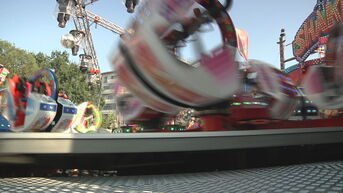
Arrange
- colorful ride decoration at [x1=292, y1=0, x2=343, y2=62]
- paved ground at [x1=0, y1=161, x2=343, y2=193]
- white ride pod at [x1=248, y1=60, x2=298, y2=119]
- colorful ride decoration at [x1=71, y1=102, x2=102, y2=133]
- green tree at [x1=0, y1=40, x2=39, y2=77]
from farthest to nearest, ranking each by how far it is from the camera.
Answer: green tree at [x1=0, y1=40, x2=39, y2=77]
colorful ride decoration at [x1=292, y1=0, x2=343, y2=62]
colorful ride decoration at [x1=71, y1=102, x2=102, y2=133]
white ride pod at [x1=248, y1=60, x2=298, y2=119]
paved ground at [x1=0, y1=161, x2=343, y2=193]

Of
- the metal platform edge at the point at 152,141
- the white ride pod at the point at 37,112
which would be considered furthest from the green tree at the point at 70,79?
the metal platform edge at the point at 152,141

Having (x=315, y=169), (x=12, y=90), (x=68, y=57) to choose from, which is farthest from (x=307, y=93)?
(x=68, y=57)

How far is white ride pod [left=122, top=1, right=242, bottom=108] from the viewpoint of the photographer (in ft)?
14.3

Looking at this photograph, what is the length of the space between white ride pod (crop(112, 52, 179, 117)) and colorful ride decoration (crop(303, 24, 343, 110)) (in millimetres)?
3076

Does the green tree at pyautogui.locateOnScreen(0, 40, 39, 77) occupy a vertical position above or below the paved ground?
above

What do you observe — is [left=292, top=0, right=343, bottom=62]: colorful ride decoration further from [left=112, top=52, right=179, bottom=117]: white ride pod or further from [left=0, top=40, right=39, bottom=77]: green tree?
[left=0, top=40, right=39, bottom=77]: green tree

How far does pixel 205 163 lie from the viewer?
4344 mm

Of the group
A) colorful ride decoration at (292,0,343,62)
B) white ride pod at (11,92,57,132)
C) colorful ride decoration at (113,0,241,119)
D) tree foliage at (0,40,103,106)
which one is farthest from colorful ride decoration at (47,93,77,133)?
tree foliage at (0,40,103,106)

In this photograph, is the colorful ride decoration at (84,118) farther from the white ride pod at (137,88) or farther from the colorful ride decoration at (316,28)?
the colorful ride decoration at (316,28)

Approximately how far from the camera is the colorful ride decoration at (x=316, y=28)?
15.4m

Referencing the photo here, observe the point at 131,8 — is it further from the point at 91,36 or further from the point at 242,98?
the point at 242,98

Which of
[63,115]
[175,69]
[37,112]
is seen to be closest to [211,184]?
[175,69]

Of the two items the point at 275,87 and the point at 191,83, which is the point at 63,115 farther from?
the point at 275,87

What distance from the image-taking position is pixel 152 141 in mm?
3912
